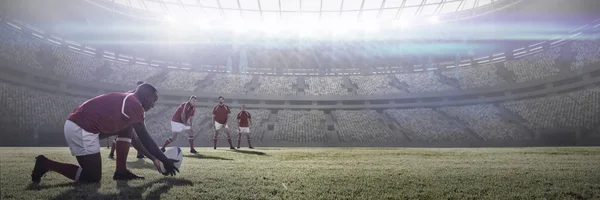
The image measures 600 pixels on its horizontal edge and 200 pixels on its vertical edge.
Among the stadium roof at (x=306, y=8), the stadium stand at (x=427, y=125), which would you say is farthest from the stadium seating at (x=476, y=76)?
the stadium roof at (x=306, y=8)

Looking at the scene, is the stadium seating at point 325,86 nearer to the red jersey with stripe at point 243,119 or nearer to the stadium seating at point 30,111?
the red jersey with stripe at point 243,119

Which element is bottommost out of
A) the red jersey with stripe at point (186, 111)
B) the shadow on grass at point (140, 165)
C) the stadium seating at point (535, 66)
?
the shadow on grass at point (140, 165)

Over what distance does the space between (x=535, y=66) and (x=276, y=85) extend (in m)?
26.5

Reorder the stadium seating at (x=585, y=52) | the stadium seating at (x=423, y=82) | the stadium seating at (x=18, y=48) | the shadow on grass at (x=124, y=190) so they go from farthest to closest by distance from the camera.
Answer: the stadium seating at (x=423, y=82) < the stadium seating at (x=585, y=52) < the stadium seating at (x=18, y=48) < the shadow on grass at (x=124, y=190)

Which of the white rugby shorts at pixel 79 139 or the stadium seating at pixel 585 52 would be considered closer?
the white rugby shorts at pixel 79 139

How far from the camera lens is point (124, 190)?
3348 mm

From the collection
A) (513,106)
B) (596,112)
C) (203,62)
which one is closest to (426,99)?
(513,106)

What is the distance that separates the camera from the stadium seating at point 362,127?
28781 mm

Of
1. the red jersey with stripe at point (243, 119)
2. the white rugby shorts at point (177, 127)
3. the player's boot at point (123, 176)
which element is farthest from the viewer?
the red jersey with stripe at point (243, 119)

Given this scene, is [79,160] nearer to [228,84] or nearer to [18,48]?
[18,48]

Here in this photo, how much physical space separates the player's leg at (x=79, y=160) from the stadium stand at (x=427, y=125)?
89.3ft

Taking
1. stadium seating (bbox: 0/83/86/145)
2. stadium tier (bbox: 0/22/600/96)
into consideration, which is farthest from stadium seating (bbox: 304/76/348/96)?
stadium seating (bbox: 0/83/86/145)

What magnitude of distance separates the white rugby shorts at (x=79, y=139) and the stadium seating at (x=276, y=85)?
108 feet

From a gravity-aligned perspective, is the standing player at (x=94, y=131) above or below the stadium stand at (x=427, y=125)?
below
